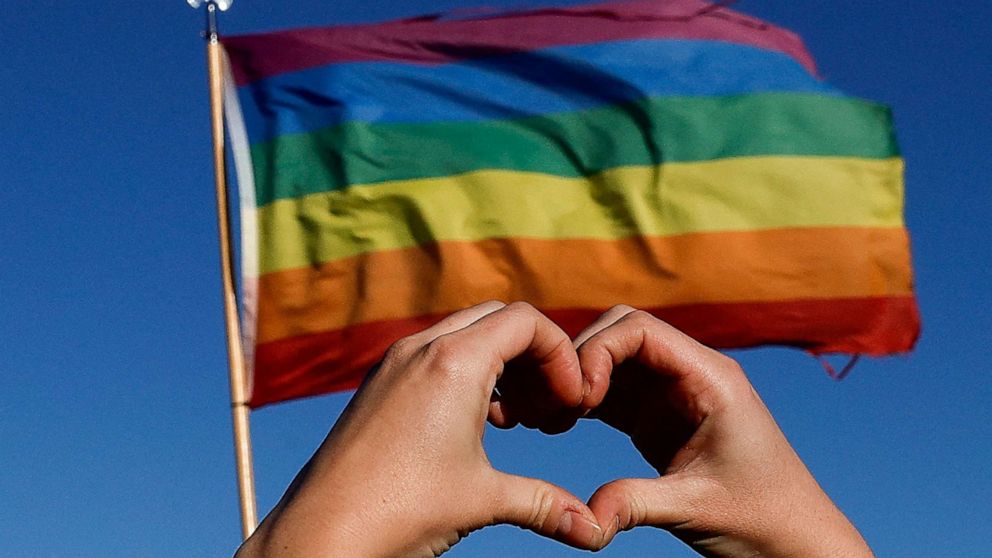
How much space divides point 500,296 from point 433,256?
39 cm

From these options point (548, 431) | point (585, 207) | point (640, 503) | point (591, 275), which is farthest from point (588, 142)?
point (640, 503)

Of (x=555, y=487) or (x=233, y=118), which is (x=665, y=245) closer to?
(x=233, y=118)

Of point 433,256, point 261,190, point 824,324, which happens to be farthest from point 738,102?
point 261,190

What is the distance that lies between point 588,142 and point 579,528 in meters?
5.40

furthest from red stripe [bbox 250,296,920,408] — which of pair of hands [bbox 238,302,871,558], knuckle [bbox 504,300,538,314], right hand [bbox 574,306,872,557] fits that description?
knuckle [bbox 504,300,538,314]

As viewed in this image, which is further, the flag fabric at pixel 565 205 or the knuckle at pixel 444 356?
the flag fabric at pixel 565 205

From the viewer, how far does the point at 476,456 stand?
162 centimetres

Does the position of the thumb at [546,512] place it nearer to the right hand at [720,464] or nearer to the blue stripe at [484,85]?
the right hand at [720,464]

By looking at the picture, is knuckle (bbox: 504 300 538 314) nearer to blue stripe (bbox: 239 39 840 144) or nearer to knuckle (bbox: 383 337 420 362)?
knuckle (bbox: 383 337 420 362)

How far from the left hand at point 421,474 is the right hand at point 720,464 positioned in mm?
186

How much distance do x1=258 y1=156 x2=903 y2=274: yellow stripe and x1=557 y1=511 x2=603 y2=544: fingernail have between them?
5.01 metres

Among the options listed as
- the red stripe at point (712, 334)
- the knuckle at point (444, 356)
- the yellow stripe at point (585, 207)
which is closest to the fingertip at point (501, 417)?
the knuckle at point (444, 356)

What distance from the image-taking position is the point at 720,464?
189 cm

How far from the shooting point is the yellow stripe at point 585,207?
6.71 meters
